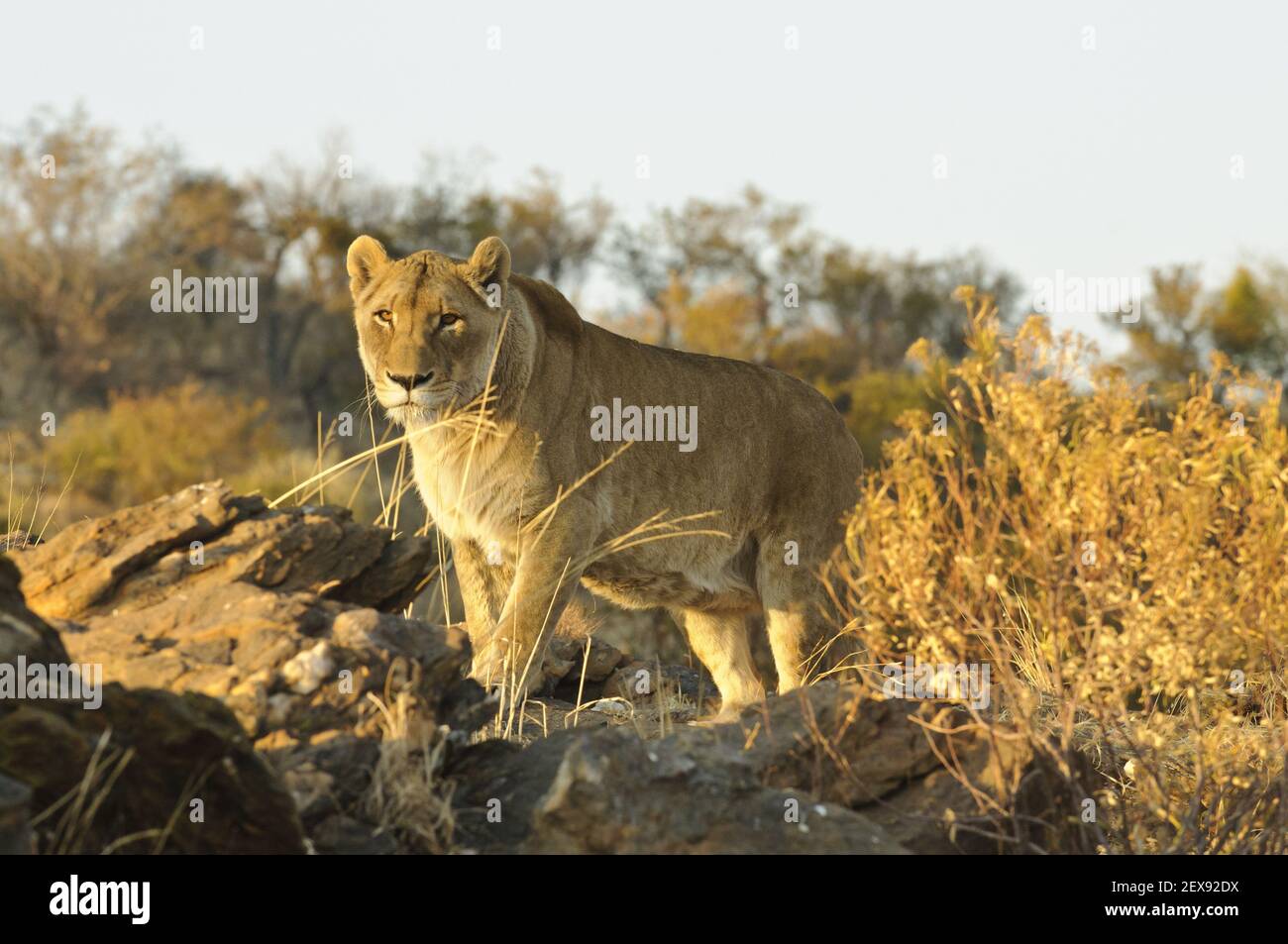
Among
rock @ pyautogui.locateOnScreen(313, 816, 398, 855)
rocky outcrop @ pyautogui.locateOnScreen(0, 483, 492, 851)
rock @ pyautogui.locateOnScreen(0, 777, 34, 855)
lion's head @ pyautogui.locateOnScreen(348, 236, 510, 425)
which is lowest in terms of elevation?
rock @ pyautogui.locateOnScreen(313, 816, 398, 855)

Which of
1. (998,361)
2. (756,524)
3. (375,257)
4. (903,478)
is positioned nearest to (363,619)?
(903,478)

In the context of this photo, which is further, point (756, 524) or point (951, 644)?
point (756, 524)

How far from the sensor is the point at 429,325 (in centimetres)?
722

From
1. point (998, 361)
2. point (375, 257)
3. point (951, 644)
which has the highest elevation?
point (375, 257)

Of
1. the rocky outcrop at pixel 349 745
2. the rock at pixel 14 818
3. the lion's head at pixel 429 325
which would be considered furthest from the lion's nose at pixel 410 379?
the rock at pixel 14 818

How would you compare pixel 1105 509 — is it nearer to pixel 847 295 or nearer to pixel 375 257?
pixel 375 257

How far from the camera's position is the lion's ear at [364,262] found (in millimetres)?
7654

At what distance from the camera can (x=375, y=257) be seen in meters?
7.73

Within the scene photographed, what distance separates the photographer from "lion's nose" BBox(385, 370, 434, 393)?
22.9 ft

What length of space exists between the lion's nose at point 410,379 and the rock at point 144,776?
8.54ft

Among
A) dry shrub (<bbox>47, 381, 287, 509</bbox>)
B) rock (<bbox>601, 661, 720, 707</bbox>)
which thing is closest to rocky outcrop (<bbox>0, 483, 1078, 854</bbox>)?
rock (<bbox>601, 661, 720, 707</bbox>)

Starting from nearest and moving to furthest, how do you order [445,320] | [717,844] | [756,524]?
[717,844], [445,320], [756,524]

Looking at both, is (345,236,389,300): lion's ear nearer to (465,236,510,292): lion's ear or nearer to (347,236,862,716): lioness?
(347,236,862,716): lioness
